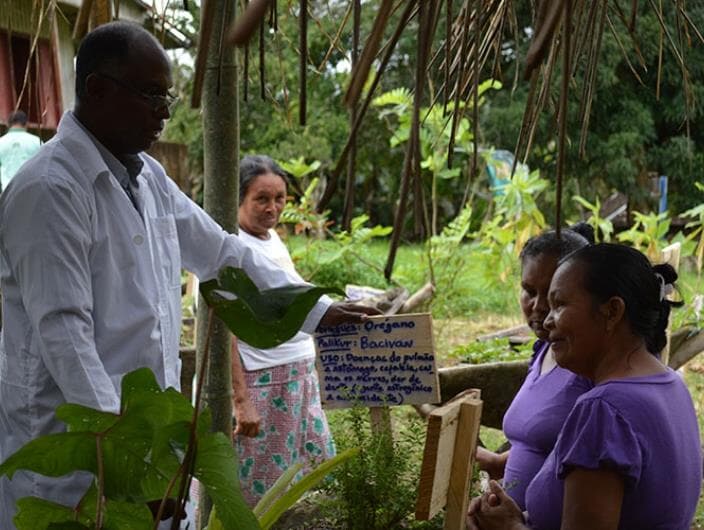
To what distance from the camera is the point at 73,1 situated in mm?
7055

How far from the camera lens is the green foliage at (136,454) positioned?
1382 mm

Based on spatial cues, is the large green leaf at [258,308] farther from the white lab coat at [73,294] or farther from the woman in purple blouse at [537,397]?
the woman in purple blouse at [537,397]

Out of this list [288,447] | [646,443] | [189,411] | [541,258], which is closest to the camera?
[189,411]

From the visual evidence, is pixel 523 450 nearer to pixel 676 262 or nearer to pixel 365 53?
pixel 365 53

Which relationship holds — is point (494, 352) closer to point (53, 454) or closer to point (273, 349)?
point (273, 349)

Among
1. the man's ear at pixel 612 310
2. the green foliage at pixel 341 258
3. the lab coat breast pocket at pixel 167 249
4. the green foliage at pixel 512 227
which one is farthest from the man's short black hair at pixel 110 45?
the green foliage at pixel 512 227

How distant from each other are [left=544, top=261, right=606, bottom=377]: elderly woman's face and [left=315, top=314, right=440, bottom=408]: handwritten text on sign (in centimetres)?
54

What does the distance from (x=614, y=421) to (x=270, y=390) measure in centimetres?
209

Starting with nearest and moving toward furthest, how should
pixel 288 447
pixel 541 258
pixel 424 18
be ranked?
pixel 424 18 → pixel 541 258 → pixel 288 447

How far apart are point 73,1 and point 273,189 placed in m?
4.02

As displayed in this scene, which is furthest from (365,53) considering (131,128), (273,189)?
(273,189)

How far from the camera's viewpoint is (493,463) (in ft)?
8.55

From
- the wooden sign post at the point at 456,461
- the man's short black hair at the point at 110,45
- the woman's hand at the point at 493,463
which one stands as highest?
the man's short black hair at the point at 110,45

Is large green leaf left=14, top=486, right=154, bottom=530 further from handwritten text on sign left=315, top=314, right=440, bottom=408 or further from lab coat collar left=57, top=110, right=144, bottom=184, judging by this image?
handwritten text on sign left=315, top=314, right=440, bottom=408
